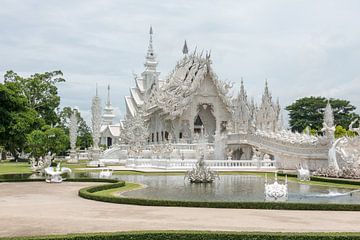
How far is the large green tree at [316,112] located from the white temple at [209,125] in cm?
1716

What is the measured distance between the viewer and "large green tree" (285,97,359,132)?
6053 centimetres

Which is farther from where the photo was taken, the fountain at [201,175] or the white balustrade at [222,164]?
the white balustrade at [222,164]

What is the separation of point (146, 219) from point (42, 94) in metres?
43.8

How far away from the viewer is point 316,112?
6178 centimetres

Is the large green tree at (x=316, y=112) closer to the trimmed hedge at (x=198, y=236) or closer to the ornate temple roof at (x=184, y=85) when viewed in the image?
the ornate temple roof at (x=184, y=85)

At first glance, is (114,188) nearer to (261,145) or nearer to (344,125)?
(261,145)

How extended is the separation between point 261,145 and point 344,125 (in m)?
31.2

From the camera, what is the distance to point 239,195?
14453 mm

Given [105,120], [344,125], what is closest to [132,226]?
[344,125]

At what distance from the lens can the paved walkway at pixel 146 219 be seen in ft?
28.9

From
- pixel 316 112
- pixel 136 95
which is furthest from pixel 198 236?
Answer: pixel 316 112

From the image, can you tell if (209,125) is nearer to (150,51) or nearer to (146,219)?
(150,51)

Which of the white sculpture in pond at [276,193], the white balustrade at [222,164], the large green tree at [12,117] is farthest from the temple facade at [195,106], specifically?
the white sculpture in pond at [276,193]

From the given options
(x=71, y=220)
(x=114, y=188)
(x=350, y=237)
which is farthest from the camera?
(x=114, y=188)
